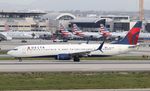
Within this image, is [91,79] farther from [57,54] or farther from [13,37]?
[13,37]

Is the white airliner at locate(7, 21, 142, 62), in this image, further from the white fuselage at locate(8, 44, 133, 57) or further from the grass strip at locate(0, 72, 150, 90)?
the grass strip at locate(0, 72, 150, 90)

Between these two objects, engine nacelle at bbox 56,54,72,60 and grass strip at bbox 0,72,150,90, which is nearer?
grass strip at bbox 0,72,150,90

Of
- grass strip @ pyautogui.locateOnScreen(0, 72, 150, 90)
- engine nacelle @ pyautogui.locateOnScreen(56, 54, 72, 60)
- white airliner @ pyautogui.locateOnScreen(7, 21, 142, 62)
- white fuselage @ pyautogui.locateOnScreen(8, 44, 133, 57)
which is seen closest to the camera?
grass strip @ pyautogui.locateOnScreen(0, 72, 150, 90)

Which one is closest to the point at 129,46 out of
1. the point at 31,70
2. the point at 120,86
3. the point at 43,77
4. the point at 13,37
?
the point at 31,70

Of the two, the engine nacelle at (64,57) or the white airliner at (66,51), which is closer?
the engine nacelle at (64,57)

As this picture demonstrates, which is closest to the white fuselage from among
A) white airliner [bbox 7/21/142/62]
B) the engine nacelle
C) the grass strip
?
white airliner [bbox 7/21/142/62]

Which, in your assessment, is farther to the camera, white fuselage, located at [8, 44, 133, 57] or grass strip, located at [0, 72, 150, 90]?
white fuselage, located at [8, 44, 133, 57]

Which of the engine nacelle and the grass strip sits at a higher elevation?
the grass strip

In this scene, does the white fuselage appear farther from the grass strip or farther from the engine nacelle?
the grass strip

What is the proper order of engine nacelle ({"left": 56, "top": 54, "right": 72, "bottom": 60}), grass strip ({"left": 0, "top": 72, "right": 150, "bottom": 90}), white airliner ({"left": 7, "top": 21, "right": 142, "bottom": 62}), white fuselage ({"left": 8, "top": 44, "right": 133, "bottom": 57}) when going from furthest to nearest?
white fuselage ({"left": 8, "top": 44, "right": 133, "bottom": 57}) < white airliner ({"left": 7, "top": 21, "right": 142, "bottom": 62}) < engine nacelle ({"left": 56, "top": 54, "right": 72, "bottom": 60}) < grass strip ({"left": 0, "top": 72, "right": 150, "bottom": 90})

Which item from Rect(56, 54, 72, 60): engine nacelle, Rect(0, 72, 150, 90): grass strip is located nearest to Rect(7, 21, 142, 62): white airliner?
Rect(56, 54, 72, 60): engine nacelle

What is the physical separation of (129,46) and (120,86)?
35721mm

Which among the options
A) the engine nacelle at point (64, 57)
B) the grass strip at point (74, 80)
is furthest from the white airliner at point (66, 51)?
the grass strip at point (74, 80)

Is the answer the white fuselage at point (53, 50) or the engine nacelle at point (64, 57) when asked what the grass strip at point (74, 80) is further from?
the white fuselage at point (53, 50)
